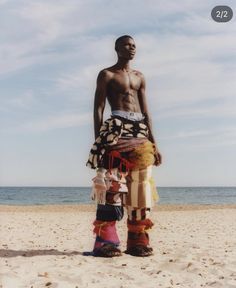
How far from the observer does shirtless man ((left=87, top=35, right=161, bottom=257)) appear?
5590mm

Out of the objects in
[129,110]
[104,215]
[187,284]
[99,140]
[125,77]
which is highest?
[125,77]

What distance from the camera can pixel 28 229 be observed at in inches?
356

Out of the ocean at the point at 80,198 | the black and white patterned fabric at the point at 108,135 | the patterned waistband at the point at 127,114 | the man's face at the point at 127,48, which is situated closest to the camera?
the black and white patterned fabric at the point at 108,135

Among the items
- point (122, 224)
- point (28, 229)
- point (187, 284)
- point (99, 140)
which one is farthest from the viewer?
point (122, 224)

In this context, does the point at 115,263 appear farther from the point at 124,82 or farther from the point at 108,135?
the point at 124,82

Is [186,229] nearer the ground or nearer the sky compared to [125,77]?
nearer the ground

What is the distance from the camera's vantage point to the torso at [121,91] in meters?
5.83

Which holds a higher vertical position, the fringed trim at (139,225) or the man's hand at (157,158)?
the man's hand at (157,158)

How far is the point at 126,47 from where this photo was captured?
5895 millimetres

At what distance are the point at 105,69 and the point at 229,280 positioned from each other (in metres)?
2.97

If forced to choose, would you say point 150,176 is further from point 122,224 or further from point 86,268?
point 122,224

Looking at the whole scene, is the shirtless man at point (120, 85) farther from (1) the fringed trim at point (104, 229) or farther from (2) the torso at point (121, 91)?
(1) the fringed trim at point (104, 229)

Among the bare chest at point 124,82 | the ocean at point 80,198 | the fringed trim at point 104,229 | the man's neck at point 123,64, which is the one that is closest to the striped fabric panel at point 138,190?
the fringed trim at point 104,229

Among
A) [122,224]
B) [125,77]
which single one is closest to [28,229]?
[122,224]
